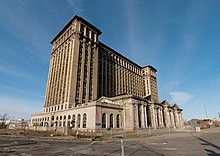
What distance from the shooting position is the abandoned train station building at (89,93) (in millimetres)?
44906

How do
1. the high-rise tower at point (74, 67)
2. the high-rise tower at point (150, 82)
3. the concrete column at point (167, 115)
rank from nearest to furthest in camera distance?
the high-rise tower at point (74, 67)
the concrete column at point (167, 115)
the high-rise tower at point (150, 82)

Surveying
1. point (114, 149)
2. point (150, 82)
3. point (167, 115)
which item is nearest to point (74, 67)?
point (114, 149)

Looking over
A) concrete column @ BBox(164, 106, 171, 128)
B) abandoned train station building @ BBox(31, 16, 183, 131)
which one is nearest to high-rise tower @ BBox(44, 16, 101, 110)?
abandoned train station building @ BBox(31, 16, 183, 131)

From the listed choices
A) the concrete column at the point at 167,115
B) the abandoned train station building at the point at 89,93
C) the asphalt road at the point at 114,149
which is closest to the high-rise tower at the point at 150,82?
the abandoned train station building at the point at 89,93

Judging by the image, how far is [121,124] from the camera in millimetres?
48500

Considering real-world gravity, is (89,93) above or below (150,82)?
below

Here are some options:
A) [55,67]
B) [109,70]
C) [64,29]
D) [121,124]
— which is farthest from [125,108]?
[64,29]

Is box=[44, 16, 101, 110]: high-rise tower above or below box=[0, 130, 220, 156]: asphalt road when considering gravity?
above

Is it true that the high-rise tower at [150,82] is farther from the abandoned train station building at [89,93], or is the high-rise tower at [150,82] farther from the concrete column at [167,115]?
the concrete column at [167,115]

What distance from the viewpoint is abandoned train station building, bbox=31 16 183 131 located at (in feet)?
147

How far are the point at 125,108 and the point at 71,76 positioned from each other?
1038 inches

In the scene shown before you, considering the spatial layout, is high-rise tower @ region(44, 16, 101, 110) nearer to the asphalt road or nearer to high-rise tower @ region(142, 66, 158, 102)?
the asphalt road

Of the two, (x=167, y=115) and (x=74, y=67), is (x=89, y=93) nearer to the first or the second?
(x=74, y=67)

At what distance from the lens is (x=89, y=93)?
63281mm
